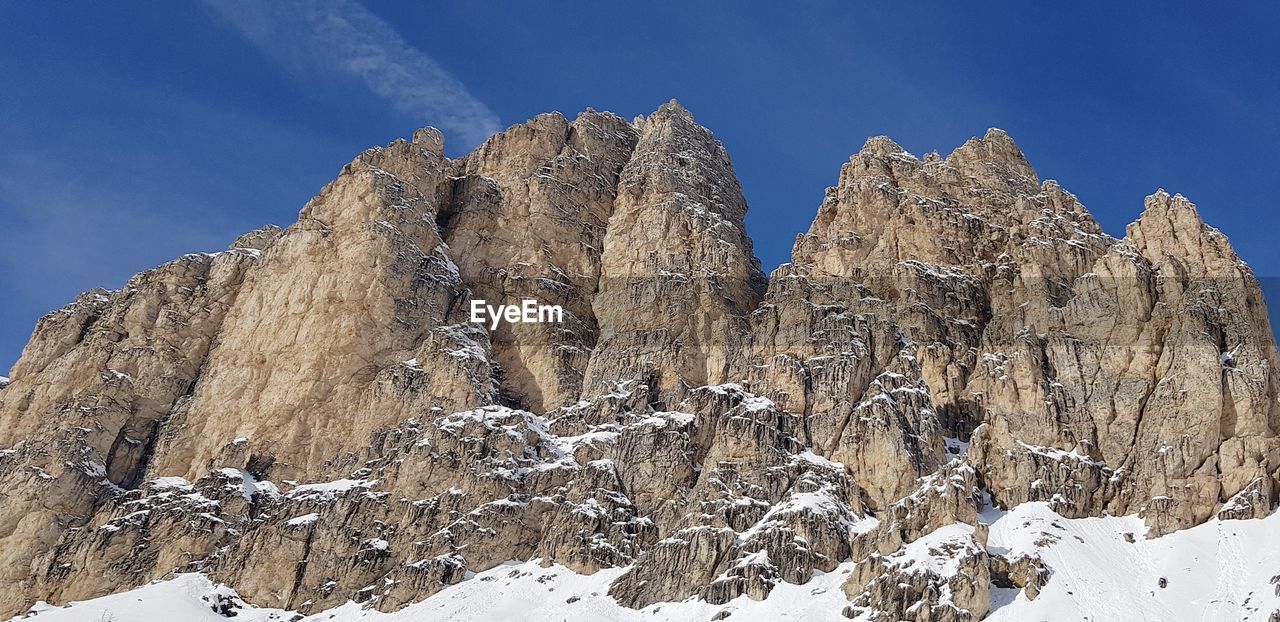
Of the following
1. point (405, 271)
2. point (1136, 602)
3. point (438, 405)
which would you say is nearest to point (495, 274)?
point (405, 271)

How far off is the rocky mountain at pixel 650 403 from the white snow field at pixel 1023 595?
78 centimetres

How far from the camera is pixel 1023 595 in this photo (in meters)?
87.8

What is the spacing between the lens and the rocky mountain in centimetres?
9919

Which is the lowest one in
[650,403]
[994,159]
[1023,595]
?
[1023,595]

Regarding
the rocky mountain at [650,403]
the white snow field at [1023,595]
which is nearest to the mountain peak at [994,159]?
the rocky mountain at [650,403]

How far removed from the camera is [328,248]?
135 m

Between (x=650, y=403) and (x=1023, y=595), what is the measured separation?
4591cm

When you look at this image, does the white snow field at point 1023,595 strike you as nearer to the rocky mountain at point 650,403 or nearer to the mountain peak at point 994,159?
the rocky mountain at point 650,403

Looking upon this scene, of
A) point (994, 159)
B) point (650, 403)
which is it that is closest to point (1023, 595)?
point (650, 403)

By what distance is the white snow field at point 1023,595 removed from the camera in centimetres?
8500

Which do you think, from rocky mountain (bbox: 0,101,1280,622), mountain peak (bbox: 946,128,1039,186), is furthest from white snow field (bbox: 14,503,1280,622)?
mountain peak (bbox: 946,128,1039,186)

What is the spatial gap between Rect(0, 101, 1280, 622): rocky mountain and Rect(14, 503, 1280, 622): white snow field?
0.78 meters

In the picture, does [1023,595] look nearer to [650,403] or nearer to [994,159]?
[650,403]

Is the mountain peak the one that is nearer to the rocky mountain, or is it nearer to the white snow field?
the rocky mountain
